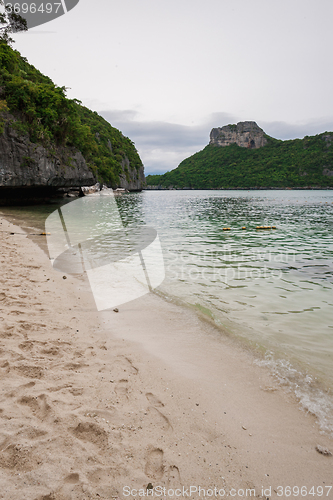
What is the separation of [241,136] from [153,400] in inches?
7319

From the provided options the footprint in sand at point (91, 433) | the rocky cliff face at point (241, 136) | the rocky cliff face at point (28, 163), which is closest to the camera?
the footprint in sand at point (91, 433)

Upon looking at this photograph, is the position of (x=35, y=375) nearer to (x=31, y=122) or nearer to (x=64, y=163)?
(x=31, y=122)

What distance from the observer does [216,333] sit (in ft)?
15.3

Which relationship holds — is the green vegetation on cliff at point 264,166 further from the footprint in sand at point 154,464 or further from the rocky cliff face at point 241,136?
the footprint in sand at point 154,464

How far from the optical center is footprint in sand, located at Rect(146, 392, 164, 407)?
109 inches

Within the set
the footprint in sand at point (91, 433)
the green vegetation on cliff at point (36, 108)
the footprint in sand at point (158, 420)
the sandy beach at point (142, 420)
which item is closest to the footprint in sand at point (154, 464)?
the sandy beach at point (142, 420)

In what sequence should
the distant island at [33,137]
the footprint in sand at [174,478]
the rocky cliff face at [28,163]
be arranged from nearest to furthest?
1. the footprint in sand at [174,478]
2. the rocky cliff face at [28,163]
3. the distant island at [33,137]

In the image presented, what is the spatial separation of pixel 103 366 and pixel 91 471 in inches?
56.3

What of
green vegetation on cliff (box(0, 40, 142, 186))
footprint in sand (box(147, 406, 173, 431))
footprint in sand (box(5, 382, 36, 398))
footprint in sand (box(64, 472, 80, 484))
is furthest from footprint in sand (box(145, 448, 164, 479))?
green vegetation on cliff (box(0, 40, 142, 186))

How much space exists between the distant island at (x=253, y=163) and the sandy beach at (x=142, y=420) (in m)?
132

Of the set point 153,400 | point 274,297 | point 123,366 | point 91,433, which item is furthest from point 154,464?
point 274,297

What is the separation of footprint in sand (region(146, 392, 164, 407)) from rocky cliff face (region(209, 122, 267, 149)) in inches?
6965

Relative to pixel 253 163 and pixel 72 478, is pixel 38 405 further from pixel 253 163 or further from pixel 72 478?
pixel 253 163

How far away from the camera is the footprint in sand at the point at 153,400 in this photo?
9.05ft
